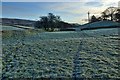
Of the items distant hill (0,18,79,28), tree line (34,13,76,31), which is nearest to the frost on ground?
tree line (34,13,76,31)

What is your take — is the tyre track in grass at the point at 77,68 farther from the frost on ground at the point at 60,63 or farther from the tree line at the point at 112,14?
the tree line at the point at 112,14

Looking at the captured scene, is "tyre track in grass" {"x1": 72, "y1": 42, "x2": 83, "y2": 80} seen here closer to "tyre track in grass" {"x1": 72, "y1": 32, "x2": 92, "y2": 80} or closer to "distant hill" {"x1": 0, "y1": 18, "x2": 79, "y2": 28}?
"tyre track in grass" {"x1": 72, "y1": 32, "x2": 92, "y2": 80}

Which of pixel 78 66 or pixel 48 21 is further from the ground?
pixel 48 21

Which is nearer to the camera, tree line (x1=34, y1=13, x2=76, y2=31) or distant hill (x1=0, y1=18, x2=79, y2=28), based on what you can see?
tree line (x1=34, y1=13, x2=76, y2=31)

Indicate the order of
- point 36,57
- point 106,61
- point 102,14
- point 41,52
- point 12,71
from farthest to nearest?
point 102,14 < point 41,52 < point 36,57 < point 106,61 < point 12,71

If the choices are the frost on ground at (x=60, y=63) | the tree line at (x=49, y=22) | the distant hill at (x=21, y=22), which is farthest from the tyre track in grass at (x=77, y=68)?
the distant hill at (x=21, y=22)

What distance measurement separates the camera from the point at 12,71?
9414 mm

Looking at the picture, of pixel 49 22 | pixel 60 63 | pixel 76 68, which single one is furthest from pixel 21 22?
pixel 76 68

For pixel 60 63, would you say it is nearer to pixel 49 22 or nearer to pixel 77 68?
pixel 77 68

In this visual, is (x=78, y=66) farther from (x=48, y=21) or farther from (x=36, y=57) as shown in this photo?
(x=48, y=21)

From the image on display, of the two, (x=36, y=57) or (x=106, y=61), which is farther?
(x=36, y=57)

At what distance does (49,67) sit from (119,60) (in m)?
3.33

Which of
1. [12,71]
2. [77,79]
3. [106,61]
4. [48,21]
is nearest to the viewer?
[77,79]

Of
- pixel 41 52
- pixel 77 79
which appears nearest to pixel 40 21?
pixel 41 52
